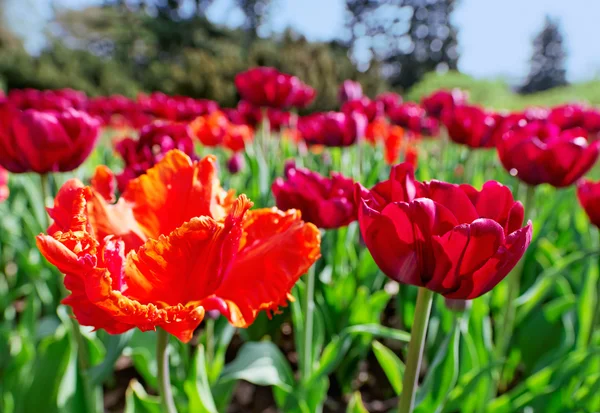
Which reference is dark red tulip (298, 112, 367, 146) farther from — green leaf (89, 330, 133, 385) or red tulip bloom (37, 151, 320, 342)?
red tulip bloom (37, 151, 320, 342)

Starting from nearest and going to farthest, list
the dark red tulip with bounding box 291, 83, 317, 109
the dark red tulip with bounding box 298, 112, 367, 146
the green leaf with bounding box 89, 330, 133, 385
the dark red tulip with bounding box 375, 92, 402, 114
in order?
the green leaf with bounding box 89, 330, 133, 385, the dark red tulip with bounding box 298, 112, 367, 146, the dark red tulip with bounding box 291, 83, 317, 109, the dark red tulip with bounding box 375, 92, 402, 114

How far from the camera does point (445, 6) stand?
36469 millimetres

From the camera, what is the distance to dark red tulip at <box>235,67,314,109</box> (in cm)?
216

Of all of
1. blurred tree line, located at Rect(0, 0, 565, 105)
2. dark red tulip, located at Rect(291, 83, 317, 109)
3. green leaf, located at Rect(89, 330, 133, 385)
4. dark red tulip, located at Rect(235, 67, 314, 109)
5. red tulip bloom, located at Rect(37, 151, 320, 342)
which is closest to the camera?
red tulip bloom, located at Rect(37, 151, 320, 342)

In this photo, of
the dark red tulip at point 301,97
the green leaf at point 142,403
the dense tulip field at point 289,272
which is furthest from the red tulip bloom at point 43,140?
the dark red tulip at point 301,97

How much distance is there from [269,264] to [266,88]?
1.72 meters

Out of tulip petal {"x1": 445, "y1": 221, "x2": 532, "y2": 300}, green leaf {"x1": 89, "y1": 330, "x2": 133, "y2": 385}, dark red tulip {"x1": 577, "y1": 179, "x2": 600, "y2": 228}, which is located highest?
tulip petal {"x1": 445, "y1": 221, "x2": 532, "y2": 300}

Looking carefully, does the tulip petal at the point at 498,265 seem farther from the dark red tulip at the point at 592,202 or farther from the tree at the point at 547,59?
the tree at the point at 547,59

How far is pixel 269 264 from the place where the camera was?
54 centimetres

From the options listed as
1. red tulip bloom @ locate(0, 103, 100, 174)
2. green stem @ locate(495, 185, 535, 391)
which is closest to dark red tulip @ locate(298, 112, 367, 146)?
green stem @ locate(495, 185, 535, 391)

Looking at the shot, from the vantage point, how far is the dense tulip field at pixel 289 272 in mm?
502

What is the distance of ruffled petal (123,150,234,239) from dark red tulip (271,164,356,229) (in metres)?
0.33

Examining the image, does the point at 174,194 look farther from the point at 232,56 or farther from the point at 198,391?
the point at 232,56

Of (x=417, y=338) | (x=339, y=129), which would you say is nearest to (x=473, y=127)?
(x=339, y=129)
